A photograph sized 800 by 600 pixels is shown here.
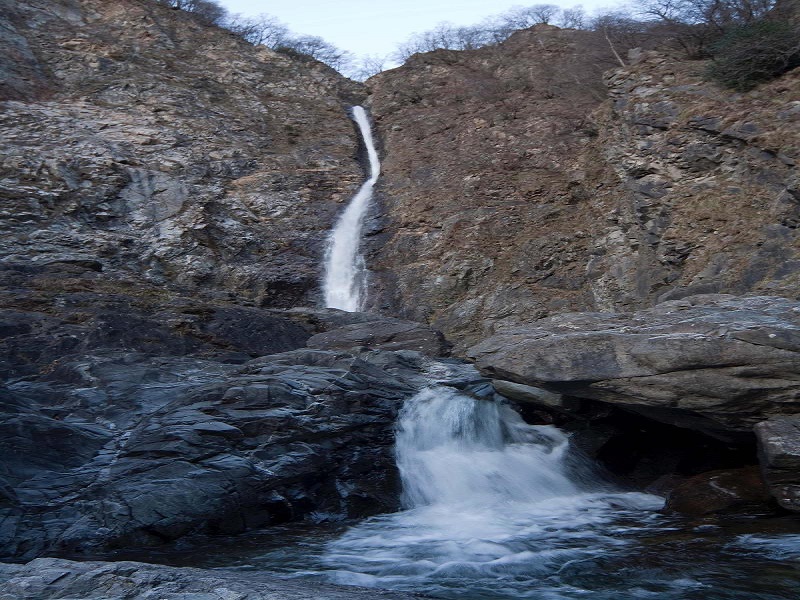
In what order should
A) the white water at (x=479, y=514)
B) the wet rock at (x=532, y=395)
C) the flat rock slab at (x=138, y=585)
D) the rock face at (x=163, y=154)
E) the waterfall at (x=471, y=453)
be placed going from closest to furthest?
the flat rock slab at (x=138, y=585) < the white water at (x=479, y=514) < the waterfall at (x=471, y=453) < the wet rock at (x=532, y=395) < the rock face at (x=163, y=154)

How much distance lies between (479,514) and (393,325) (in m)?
6.35

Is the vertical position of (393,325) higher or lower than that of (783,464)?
higher

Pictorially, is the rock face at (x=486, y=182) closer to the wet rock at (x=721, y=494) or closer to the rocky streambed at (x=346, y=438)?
the rocky streambed at (x=346, y=438)

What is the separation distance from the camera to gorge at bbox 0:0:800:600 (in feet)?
21.6

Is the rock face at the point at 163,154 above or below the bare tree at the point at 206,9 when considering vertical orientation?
below

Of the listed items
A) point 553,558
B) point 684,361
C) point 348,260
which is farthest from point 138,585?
point 348,260

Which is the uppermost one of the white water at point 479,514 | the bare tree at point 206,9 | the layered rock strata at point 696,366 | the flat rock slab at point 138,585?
the bare tree at point 206,9

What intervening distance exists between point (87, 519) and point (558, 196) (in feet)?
51.3

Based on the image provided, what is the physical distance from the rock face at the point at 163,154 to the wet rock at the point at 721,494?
10.8 m

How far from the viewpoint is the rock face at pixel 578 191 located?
13.5 metres

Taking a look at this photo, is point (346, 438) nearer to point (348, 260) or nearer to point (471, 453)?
point (471, 453)

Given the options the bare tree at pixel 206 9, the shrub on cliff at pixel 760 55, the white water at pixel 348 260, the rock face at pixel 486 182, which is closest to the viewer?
the shrub on cliff at pixel 760 55

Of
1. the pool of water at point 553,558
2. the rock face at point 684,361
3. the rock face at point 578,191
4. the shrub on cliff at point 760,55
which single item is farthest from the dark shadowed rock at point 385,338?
the shrub on cliff at point 760,55

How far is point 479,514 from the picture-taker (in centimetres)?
770
